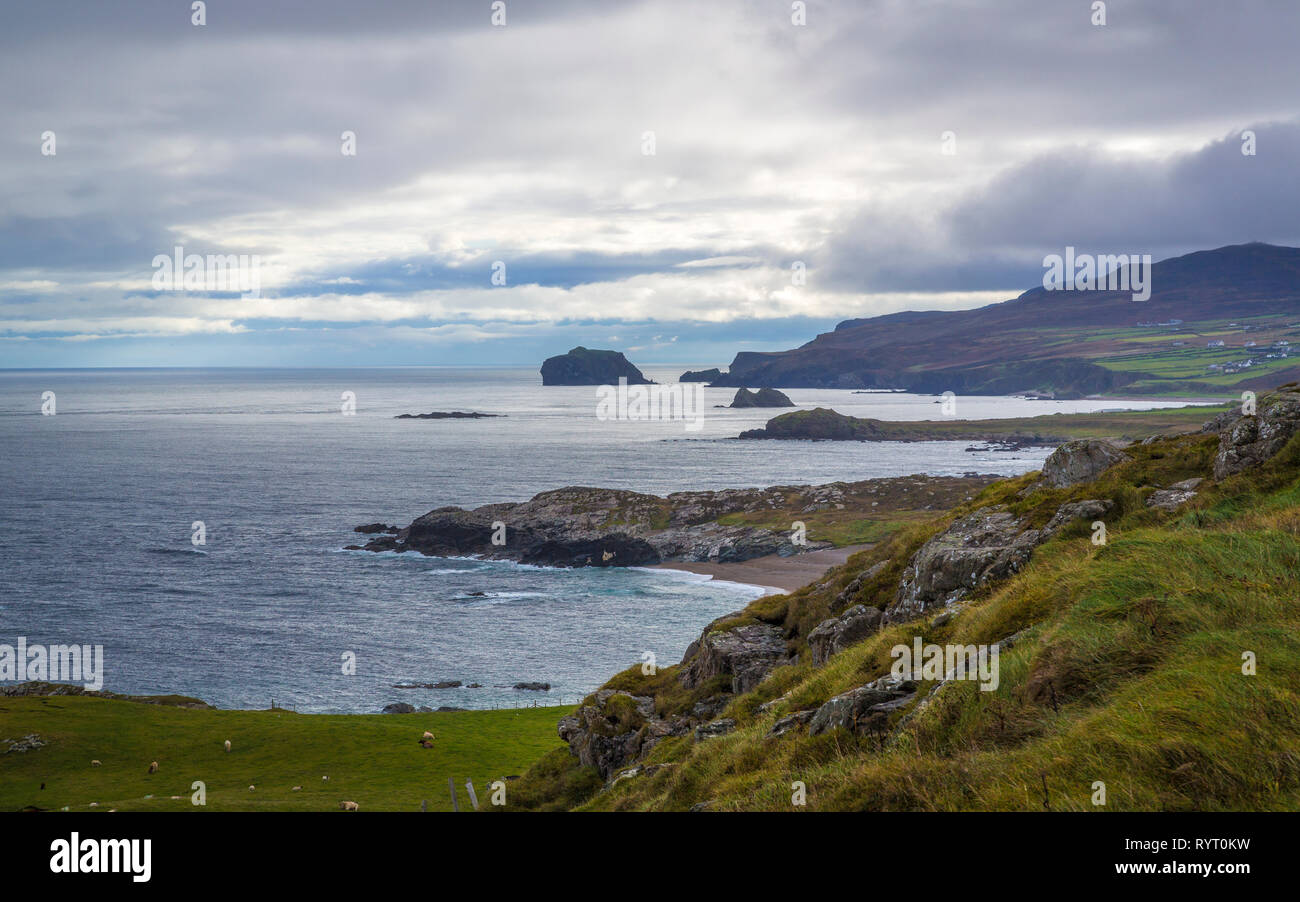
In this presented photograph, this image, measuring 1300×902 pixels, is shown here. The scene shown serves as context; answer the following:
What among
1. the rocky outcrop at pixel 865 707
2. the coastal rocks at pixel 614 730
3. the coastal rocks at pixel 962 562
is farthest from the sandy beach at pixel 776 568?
the rocky outcrop at pixel 865 707

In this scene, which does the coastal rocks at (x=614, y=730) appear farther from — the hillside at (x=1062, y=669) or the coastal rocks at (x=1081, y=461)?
the coastal rocks at (x=1081, y=461)

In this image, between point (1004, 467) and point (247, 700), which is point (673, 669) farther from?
point (1004, 467)

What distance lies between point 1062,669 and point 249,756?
132 ft

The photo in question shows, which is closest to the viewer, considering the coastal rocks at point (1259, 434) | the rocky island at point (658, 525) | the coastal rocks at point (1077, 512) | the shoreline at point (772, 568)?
the coastal rocks at point (1259, 434)

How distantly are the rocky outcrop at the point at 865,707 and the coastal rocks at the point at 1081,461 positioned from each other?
13.4 m

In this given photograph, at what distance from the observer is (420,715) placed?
168 feet

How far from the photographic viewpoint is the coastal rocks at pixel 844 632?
70.9 feet

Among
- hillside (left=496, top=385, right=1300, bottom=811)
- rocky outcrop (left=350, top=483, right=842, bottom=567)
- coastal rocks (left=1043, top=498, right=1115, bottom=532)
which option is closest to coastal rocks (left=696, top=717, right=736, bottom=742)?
hillside (left=496, top=385, right=1300, bottom=811)

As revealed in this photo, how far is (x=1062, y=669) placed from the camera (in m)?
10.1

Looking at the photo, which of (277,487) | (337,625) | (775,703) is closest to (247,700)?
(337,625)

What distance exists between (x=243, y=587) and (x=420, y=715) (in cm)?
4955

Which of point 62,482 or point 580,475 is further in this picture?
point 580,475

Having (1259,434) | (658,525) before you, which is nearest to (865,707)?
(1259,434)

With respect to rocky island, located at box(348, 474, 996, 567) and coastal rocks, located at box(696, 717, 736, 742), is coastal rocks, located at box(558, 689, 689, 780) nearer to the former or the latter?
coastal rocks, located at box(696, 717, 736, 742)
